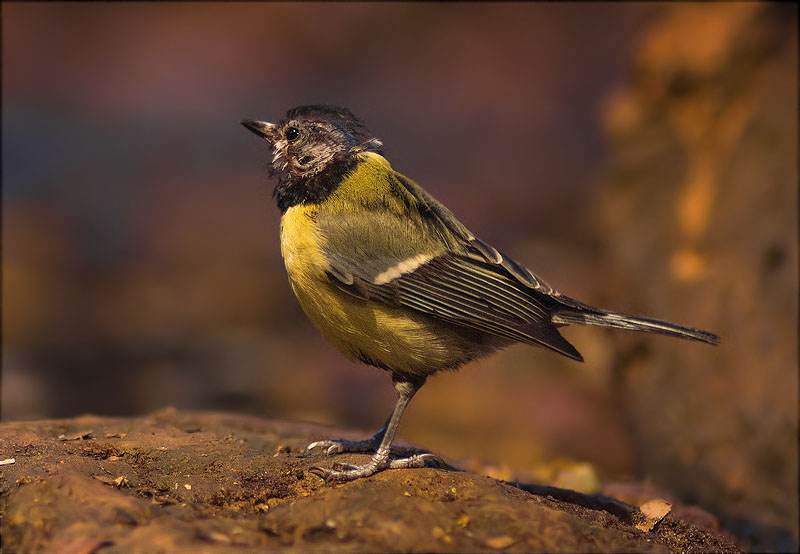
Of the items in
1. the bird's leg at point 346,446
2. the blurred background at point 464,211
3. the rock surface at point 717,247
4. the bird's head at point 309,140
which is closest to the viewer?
the bird's leg at point 346,446

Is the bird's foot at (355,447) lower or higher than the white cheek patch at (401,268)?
lower

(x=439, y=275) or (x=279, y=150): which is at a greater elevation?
(x=279, y=150)

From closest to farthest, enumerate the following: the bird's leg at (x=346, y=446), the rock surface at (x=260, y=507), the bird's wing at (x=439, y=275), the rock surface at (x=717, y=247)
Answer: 1. the rock surface at (x=260, y=507)
2. the bird's wing at (x=439, y=275)
3. the bird's leg at (x=346, y=446)
4. the rock surface at (x=717, y=247)

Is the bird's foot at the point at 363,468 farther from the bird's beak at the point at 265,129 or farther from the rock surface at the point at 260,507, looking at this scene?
the bird's beak at the point at 265,129

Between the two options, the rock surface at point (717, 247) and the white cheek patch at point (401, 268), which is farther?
the rock surface at point (717, 247)

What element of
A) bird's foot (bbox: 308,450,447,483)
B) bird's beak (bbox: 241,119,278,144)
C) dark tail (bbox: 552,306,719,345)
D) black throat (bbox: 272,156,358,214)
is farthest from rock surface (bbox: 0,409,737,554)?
bird's beak (bbox: 241,119,278,144)

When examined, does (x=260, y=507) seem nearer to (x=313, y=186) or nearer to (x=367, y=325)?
(x=367, y=325)

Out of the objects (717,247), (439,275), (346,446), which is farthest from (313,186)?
(717,247)

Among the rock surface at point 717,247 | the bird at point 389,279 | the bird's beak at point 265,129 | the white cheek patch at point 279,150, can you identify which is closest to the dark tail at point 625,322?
the bird at point 389,279
